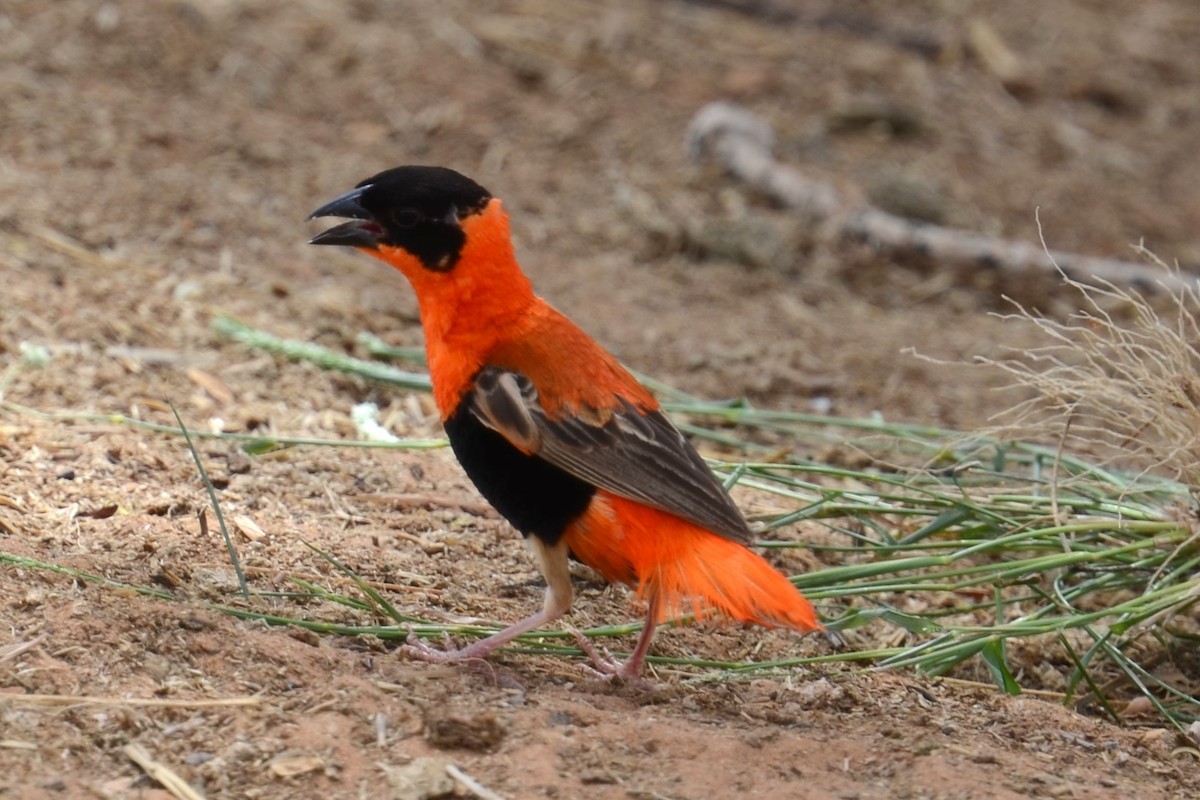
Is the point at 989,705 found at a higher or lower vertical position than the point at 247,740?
lower

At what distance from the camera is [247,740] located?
3.16 metres

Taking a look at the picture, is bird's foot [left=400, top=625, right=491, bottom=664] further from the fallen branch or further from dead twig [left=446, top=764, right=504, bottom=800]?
the fallen branch

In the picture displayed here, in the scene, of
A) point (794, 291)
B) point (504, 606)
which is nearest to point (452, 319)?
point (504, 606)

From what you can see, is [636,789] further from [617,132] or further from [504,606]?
[617,132]

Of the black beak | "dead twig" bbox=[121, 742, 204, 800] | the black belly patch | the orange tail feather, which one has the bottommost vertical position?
"dead twig" bbox=[121, 742, 204, 800]

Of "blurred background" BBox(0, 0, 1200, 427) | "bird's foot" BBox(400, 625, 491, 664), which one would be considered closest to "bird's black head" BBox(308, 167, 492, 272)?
"bird's foot" BBox(400, 625, 491, 664)

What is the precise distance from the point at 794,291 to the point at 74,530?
455cm

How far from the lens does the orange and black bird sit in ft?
12.4

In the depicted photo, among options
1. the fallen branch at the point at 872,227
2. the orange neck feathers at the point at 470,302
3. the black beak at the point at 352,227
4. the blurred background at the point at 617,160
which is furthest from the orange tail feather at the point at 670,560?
the fallen branch at the point at 872,227

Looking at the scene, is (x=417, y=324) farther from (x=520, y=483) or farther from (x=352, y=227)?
(x=520, y=483)

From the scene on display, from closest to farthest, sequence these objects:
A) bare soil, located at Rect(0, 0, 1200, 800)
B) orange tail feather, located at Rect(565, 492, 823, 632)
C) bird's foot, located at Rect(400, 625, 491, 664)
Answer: bare soil, located at Rect(0, 0, 1200, 800)
orange tail feather, located at Rect(565, 492, 823, 632)
bird's foot, located at Rect(400, 625, 491, 664)

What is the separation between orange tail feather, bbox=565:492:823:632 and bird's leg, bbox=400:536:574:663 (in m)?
0.07

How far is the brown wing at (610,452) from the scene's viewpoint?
12.4ft

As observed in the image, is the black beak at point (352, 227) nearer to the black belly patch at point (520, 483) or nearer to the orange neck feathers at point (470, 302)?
the orange neck feathers at point (470, 302)
